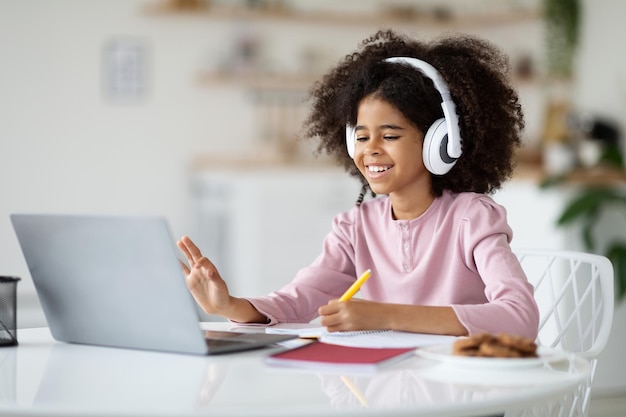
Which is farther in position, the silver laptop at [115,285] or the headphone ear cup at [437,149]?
the headphone ear cup at [437,149]

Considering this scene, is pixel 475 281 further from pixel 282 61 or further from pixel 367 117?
pixel 282 61

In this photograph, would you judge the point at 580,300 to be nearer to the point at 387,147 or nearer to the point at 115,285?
the point at 387,147

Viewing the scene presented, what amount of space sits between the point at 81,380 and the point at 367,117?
73 cm

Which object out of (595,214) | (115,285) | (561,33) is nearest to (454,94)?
(115,285)

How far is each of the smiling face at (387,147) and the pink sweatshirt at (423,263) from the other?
0.30 feet

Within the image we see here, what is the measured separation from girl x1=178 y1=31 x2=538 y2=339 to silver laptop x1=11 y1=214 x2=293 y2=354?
7.2 inches

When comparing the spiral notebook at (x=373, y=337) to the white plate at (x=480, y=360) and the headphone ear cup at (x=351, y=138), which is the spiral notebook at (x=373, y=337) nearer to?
the white plate at (x=480, y=360)

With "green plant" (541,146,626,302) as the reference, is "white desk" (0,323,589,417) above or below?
above

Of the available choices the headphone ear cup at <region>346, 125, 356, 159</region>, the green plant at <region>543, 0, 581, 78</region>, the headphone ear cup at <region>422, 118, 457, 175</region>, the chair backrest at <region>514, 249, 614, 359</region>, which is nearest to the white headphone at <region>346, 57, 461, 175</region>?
the headphone ear cup at <region>422, 118, 457, 175</region>

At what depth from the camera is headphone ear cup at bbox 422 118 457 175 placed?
5.20ft

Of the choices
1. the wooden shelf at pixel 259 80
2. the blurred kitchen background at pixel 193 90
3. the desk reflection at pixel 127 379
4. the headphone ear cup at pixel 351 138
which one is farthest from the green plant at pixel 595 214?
the desk reflection at pixel 127 379

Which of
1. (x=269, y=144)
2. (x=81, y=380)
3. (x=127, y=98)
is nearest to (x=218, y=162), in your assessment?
(x=269, y=144)

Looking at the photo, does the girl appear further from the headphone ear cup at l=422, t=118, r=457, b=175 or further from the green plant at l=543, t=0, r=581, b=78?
the green plant at l=543, t=0, r=581, b=78

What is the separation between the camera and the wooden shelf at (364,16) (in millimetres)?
5773
